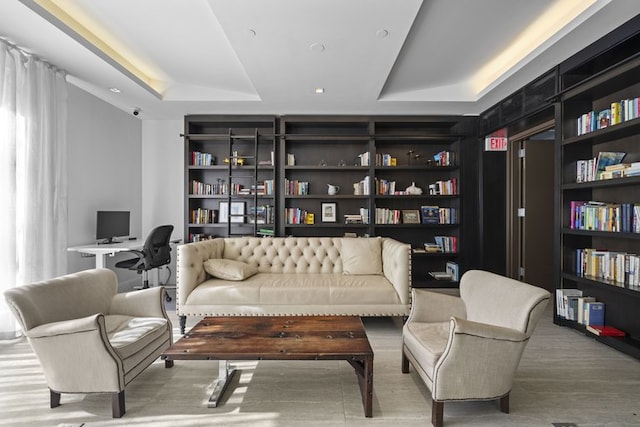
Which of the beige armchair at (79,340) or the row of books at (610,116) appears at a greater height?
the row of books at (610,116)

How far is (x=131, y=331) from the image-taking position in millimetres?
2031

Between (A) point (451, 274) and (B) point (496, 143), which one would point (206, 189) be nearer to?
(A) point (451, 274)

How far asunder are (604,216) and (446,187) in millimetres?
2182

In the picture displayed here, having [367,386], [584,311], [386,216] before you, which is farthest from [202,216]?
[584,311]

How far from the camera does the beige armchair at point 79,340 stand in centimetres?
172

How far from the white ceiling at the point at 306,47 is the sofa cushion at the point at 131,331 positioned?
238 cm

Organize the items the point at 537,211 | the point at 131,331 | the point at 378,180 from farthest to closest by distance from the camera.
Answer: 1. the point at 378,180
2. the point at 537,211
3. the point at 131,331

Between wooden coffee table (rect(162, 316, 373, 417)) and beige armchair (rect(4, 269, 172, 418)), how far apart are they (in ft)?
0.94

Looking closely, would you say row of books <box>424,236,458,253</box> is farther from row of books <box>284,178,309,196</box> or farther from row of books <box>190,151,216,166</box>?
row of books <box>190,151,216,166</box>

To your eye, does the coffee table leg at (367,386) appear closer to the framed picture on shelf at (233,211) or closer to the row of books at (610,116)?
the row of books at (610,116)

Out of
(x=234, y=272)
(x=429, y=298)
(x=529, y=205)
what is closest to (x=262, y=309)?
(x=234, y=272)

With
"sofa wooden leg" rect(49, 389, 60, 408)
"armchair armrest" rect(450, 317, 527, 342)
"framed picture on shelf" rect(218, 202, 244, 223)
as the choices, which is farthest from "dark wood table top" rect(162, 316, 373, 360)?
"framed picture on shelf" rect(218, 202, 244, 223)

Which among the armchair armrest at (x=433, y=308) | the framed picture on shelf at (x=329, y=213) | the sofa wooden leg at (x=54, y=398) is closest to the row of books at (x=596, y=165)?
the armchair armrest at (x=433, y=308)

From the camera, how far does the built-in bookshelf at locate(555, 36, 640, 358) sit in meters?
2.66
